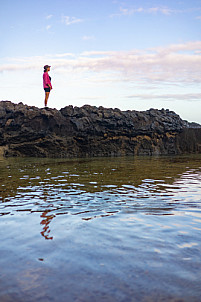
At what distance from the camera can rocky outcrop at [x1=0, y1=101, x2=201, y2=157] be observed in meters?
22.1

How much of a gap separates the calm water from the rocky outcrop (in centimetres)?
1566

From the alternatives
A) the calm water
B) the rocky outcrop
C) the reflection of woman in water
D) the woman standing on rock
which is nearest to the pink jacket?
the woman standing on rock

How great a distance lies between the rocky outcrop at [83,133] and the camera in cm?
2209

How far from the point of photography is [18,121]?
2267 cm

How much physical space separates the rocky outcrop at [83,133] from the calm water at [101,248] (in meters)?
15.7

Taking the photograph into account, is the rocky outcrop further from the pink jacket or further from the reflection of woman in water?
the reflection of woman in water

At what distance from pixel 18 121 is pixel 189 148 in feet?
44.5

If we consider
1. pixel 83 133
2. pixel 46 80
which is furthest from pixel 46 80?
pixel 83 133

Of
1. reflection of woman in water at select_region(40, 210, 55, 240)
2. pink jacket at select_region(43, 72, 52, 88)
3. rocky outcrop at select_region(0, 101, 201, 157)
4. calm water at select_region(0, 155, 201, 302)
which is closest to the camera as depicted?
calm water at select_region(0, 155, 201, 302)

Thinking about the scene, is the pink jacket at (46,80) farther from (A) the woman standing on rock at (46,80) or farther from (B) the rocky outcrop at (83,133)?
(B) the rocky outcrop at (83,133)

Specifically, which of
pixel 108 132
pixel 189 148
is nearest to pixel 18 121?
pixel 108 132

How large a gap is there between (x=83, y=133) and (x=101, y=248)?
1929cm

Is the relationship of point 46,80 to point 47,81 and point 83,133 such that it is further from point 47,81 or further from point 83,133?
point 83,133

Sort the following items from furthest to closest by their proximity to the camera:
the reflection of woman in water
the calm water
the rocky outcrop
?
1. the rocky outcrop
2. the reflection of woman in water
3. the calm water
